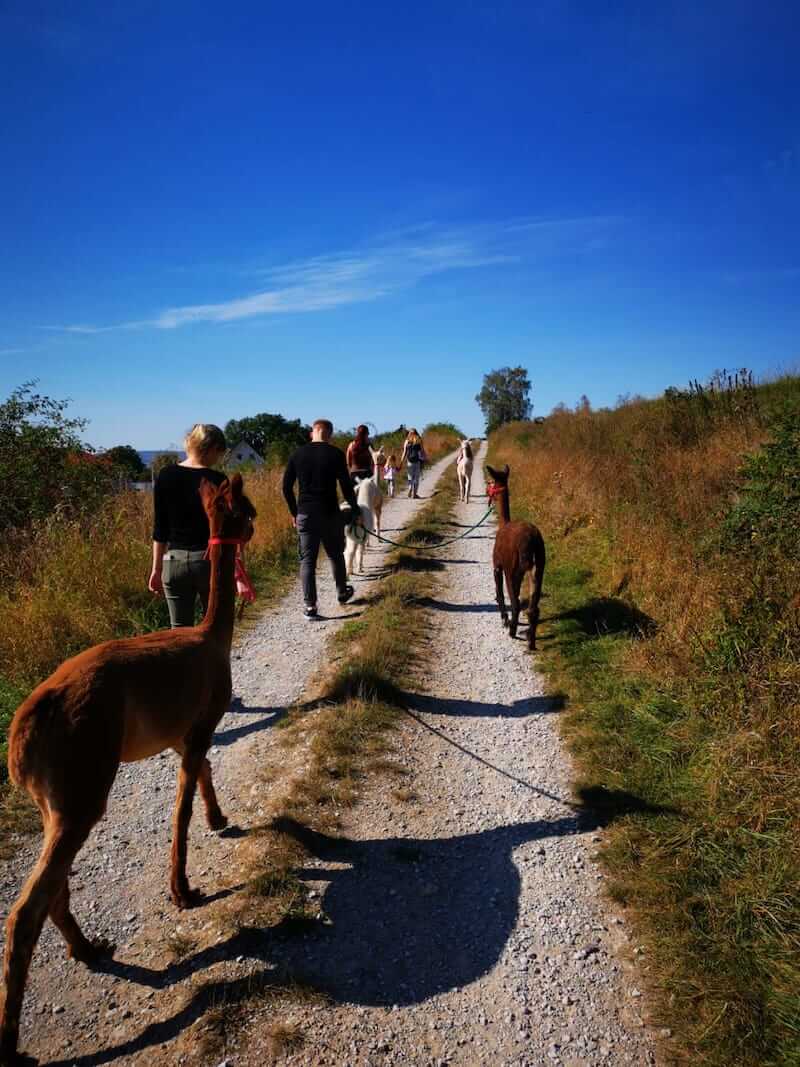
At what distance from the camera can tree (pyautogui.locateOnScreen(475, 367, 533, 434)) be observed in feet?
269

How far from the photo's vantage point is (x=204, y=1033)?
7.80ft

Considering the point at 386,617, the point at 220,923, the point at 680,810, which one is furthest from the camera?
the point at 386,617

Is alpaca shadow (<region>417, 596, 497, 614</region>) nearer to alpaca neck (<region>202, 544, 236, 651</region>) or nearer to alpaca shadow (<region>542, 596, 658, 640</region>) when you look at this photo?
alpaca shadow (<region>542, 596, 658, 640</region>)

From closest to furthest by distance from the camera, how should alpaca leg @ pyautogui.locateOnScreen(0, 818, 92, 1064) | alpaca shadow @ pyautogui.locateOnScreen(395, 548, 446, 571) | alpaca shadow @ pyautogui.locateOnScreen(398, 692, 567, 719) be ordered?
alpaca leg @ pyautogui.locateOnScreen(0, 818, 92, 1064), alpaca shadow @ pyautogui.locateOnScreen(398, 692, 567, 719), alpaca shadow @ pyautogui.locateOnScreen(395, 548, 446, 571)

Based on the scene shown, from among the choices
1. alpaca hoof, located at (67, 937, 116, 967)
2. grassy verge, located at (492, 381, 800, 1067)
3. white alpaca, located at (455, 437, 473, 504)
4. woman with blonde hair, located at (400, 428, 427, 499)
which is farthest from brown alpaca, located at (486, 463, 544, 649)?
woman with blonde hair, located at (400, 428, 427, 499)

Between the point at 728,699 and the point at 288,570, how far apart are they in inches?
297

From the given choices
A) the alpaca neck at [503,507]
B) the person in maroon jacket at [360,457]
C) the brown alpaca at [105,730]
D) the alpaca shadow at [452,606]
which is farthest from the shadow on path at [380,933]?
the person in maroon jacket at [360,457]

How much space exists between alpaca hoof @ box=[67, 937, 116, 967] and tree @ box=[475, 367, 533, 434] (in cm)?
8086

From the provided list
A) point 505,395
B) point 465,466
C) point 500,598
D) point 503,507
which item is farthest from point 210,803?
point 505,395

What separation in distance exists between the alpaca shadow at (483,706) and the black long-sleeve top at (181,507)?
2444 millimetres

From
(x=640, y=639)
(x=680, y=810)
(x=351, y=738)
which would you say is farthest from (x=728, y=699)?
(x=351, y=738)

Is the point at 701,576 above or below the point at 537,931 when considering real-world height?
above

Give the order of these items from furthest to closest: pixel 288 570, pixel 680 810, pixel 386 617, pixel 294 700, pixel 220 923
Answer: pixel 288 570
pixel 386 617
pixel 294 700
pixel 680 810
pixel 220 923

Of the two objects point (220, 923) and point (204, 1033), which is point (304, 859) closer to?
point (220, 923)
